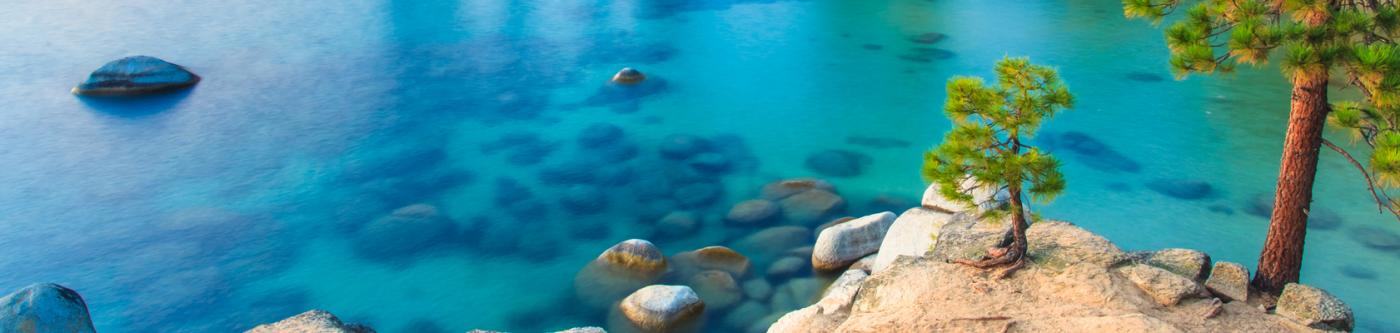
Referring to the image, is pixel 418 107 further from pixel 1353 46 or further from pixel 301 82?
pixel 1353 46

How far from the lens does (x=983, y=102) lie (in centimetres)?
794

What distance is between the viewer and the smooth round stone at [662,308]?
10.7m

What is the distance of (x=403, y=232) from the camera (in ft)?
44.4

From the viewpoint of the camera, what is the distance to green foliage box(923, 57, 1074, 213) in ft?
25.8

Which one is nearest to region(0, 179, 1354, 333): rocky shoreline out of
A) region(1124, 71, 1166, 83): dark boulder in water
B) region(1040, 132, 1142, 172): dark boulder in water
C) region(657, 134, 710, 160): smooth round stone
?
region(657, 134, 710, 160): smooth round stone

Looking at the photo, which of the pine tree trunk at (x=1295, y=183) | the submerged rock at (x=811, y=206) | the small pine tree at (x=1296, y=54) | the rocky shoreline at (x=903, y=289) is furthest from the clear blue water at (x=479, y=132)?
the small pine tree at (x=1296, y=54)

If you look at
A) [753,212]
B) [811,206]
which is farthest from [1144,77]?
[753,212]

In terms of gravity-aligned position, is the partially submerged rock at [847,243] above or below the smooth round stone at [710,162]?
below

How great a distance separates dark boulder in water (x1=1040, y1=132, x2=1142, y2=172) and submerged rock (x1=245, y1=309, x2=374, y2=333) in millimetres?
11140

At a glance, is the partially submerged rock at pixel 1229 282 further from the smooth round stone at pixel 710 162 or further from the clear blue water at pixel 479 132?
the smooth round stone at pixel 710 162

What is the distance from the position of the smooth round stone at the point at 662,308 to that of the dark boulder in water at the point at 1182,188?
7.40 metres

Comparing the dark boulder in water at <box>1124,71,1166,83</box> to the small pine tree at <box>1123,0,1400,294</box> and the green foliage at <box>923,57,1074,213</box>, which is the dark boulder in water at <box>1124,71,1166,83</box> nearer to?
the small pine tree at <box>1123,0,1400,294</box>

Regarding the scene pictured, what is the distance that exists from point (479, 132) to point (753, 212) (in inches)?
234

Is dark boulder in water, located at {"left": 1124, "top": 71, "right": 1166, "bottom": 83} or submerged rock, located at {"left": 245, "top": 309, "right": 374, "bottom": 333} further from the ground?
dark boulder in water, located at {"left": 1124, "top": 71, "right": 1166, "bottom": 83}
